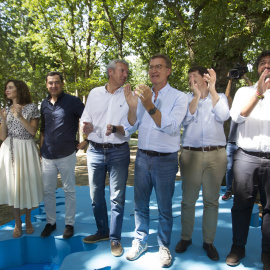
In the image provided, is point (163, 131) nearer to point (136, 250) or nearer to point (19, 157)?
point (136, 250)

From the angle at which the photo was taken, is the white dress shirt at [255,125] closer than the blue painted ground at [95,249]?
Yes

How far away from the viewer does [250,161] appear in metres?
2.58

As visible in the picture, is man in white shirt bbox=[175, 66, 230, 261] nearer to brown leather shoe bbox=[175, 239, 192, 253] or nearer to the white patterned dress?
brown leather shoe bbox=[175, 239, 192, 253]

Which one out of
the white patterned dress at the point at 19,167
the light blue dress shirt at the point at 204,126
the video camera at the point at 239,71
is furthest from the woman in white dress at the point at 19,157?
the video camera at the point at 239,71

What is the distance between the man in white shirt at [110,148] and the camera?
9.53 ft

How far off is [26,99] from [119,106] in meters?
1.32

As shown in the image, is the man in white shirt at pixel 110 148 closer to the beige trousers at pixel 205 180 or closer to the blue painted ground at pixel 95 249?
the blue painted ground at pixel 95 249

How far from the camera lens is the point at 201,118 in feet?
9.20

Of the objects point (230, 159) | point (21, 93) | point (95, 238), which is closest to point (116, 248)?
point (95, 238)

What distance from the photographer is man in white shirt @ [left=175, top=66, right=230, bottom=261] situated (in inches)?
107

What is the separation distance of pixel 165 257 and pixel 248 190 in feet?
3.51

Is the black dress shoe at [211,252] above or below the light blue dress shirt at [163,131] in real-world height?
below

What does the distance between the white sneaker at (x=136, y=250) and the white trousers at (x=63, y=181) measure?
3.30 feet

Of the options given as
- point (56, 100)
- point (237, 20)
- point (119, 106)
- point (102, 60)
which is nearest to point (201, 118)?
point (119, 106)
